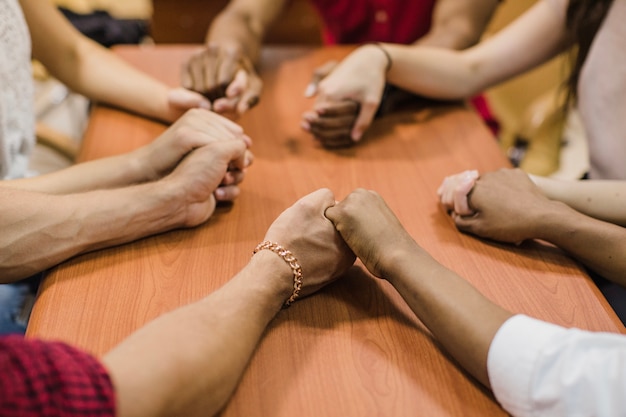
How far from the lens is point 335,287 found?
0.79m

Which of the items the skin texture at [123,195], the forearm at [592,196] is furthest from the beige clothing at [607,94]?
the skin texture at [123,195]

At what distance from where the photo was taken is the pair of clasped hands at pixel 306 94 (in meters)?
1.06

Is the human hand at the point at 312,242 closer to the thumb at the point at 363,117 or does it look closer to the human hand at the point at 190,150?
the human hand at the point at 190,150

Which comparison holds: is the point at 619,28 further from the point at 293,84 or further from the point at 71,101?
the point at 71,101

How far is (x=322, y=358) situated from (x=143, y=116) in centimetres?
68

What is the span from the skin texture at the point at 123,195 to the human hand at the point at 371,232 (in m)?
0.19

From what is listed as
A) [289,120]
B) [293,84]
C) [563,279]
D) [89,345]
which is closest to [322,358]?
[89,345]

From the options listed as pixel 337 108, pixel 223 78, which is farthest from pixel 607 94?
pixel 223 78

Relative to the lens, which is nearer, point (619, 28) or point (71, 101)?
point (619, 28)

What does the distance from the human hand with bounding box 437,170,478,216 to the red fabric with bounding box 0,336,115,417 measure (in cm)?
57

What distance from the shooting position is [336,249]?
79cm

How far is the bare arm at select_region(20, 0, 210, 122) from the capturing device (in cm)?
112

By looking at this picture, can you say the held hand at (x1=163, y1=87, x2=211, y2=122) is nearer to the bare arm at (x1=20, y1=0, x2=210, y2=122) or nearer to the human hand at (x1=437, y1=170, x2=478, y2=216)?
the bare arm at (x1=20, y1=0, x2=210, y2=122)

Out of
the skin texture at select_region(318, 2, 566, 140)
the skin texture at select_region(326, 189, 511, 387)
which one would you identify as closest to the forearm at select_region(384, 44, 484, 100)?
the skin texture at select_region(318, 2, 566, 140)
